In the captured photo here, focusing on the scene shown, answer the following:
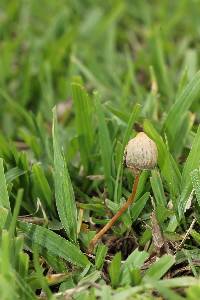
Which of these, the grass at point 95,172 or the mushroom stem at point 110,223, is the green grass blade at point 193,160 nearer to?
the grass at point 95,172

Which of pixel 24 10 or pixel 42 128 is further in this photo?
pixel 24 10

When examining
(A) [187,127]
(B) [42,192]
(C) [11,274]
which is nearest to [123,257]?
(B) [42,192]

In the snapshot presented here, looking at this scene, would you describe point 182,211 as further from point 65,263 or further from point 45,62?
point 45,62

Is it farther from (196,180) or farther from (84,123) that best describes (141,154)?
(84,123)

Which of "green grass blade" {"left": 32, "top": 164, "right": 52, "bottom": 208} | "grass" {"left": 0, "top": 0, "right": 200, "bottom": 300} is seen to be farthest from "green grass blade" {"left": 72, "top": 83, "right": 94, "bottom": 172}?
"green grass blade" {"left": 32, "top": 164, "right": 52, "bottom": 208}

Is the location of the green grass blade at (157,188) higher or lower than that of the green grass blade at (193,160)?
lower

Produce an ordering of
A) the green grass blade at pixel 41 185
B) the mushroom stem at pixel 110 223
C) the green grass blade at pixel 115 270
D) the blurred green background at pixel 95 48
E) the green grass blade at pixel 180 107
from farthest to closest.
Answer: the blurred green background at pixel 95 48, the green grass blade at pixel 180 107, the green grass blade at pixel 41 185, the mushroom stem at pixel 110 223, the green grass blade at pixel 115 270

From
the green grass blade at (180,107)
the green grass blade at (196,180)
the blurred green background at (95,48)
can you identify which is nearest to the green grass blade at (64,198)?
the green grass blade at (196,180)

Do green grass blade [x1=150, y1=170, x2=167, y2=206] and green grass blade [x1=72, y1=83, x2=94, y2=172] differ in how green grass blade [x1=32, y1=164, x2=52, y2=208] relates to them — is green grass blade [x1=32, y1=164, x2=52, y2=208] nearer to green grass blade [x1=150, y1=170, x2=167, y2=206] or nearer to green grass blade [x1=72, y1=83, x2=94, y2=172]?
green grass blade [x1=72, y1=83, x2=94, y2=172]
